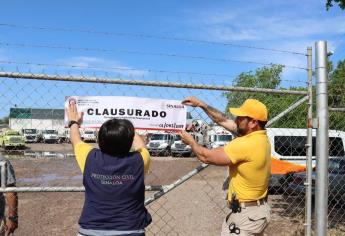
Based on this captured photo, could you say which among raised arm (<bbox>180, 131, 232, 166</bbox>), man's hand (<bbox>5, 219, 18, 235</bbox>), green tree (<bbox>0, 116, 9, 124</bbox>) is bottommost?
man's hand (<bbox>5, 219, 18, 235</bbox>)

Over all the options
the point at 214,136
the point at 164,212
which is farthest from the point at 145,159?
the point at 164,212

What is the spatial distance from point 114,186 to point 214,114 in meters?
1.78

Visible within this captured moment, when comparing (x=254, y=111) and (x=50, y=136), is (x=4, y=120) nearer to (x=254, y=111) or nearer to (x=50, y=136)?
(x=50, y=136)

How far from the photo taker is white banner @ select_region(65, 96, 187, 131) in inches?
180

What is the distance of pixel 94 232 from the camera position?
3303 mm

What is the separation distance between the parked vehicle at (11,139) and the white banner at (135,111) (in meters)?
0.52

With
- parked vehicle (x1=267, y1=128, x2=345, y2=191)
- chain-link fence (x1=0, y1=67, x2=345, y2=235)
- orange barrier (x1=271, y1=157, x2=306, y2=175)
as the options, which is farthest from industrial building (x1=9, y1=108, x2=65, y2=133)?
orange barrier (x1=271, y1=157, x2=306, y2=175)

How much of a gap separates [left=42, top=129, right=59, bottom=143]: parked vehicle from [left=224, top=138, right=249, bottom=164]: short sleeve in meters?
1.80

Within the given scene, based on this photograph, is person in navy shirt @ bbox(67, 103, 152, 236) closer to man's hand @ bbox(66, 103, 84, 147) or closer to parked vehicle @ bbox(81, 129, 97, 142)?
man's hand @ bbox(66, 103, 84, 147)

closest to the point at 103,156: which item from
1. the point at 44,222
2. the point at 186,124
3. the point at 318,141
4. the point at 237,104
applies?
the point at 186,124

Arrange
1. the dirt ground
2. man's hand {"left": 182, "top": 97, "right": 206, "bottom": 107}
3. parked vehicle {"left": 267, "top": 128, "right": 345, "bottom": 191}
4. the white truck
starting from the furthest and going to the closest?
parked vehicle {"left": 267, "top": 128, "right": 345, "bottom": 191} → the dirt ground → the white truck → man's hand {"left": 182, "top": 97, "right": 206, "bottom": 107}

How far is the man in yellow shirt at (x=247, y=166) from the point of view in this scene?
3.92 meters

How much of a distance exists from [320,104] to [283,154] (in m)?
10.1

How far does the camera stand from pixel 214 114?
15.7 ft
